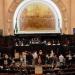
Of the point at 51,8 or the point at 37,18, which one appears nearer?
the point at 51,8

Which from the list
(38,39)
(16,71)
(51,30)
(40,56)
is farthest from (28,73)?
(51,30)

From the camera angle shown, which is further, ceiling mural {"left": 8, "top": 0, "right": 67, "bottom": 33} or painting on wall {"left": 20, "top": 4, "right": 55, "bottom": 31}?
painting on wall {"left": 20, "top": 4, "right": 55, "bottom": 31}

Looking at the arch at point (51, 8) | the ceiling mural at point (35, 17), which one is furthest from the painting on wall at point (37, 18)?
the arch at point (51, 8)

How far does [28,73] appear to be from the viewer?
56.1ft

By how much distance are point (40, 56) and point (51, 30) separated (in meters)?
4.73

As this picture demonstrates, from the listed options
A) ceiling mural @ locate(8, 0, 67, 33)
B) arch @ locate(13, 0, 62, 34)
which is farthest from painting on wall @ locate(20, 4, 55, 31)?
arch @ locate(13, 0, 62, 34)

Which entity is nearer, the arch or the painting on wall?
the arch

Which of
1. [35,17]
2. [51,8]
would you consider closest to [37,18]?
[35,17]

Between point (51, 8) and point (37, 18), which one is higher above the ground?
point (51, 8)

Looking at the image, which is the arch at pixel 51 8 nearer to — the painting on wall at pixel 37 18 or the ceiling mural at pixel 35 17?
the ceiling mural at pixel 35 17

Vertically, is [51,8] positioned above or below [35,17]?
above

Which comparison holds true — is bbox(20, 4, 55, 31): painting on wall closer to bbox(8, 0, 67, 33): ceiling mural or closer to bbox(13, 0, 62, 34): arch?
bbox(8, 0, 67, 33): ceiling mural

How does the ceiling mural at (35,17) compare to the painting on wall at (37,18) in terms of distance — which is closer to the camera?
the ceiling mural at (35,17)

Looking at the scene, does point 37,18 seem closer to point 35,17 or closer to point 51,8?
point 35,17
